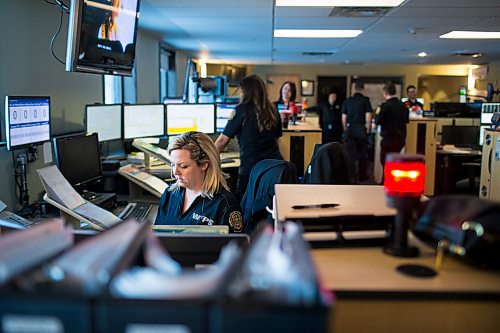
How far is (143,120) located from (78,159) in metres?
1.68

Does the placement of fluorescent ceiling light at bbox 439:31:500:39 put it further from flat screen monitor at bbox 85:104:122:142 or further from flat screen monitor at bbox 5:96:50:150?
flat screen monitor at bbox 5:96:50:150

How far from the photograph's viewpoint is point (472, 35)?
23.0 ft

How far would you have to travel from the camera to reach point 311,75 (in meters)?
14.6

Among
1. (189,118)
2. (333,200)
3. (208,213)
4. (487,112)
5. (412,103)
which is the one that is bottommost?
(208,213)

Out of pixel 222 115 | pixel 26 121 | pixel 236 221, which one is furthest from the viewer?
pixel 222 115

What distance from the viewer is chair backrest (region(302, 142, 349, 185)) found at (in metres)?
2.52

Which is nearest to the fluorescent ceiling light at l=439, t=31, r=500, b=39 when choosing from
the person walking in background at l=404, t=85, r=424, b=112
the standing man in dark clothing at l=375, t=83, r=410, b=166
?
the standing man in dark clothing at l=375, t=83, r=410, b=166

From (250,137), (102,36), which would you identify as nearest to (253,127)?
(250,137)

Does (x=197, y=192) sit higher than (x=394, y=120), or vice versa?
(x=394, y=120)

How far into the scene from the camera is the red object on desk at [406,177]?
44.1 inches

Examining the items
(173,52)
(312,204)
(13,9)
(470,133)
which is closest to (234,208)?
(312,204)

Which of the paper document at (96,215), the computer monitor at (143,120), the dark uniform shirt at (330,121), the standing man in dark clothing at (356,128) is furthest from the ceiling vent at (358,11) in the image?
the dark uniform shirt at (330,121)

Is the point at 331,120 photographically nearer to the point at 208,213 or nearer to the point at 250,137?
the point at 250,137

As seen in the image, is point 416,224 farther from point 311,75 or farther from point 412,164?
point 311,75
